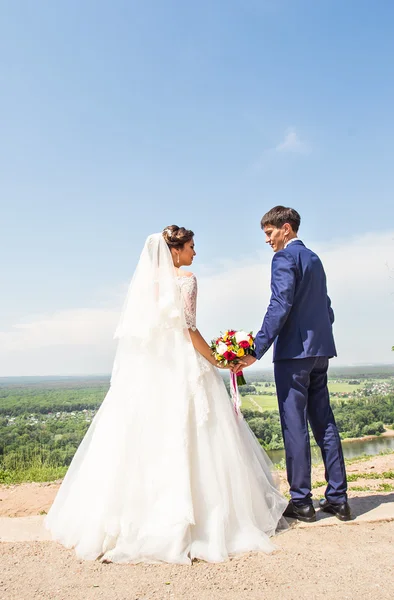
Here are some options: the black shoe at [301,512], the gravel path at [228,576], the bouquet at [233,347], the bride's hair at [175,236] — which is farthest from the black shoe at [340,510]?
the bride's hair at [175,236]

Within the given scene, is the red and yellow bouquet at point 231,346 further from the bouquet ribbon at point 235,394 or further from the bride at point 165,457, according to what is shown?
the bouquet ribbon at point 235,394

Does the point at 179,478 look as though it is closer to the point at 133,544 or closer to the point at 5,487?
the point at 133,544

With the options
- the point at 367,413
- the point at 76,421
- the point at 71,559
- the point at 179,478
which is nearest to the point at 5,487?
the point at 71,559

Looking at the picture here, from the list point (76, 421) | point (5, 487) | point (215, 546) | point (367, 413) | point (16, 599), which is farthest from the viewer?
point (76, 421)

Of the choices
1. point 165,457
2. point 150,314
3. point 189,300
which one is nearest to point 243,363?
point 189,300

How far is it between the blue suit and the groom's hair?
0.86 feet

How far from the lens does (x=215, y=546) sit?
12.2 feet

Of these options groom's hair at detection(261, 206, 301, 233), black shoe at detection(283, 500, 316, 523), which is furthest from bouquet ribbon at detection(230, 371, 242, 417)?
groom's hair at detection(261, 206, 301, 233)

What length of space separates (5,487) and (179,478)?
6.15m

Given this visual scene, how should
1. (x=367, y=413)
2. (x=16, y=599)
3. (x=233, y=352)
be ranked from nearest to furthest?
1. (x=16, y=599)
2. (x=233, y=352)
3. (x=367, y=413)

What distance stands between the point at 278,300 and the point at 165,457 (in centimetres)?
185

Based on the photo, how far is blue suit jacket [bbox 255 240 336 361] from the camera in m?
4.58

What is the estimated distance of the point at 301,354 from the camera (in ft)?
15.2

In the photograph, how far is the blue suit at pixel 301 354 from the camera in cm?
460
